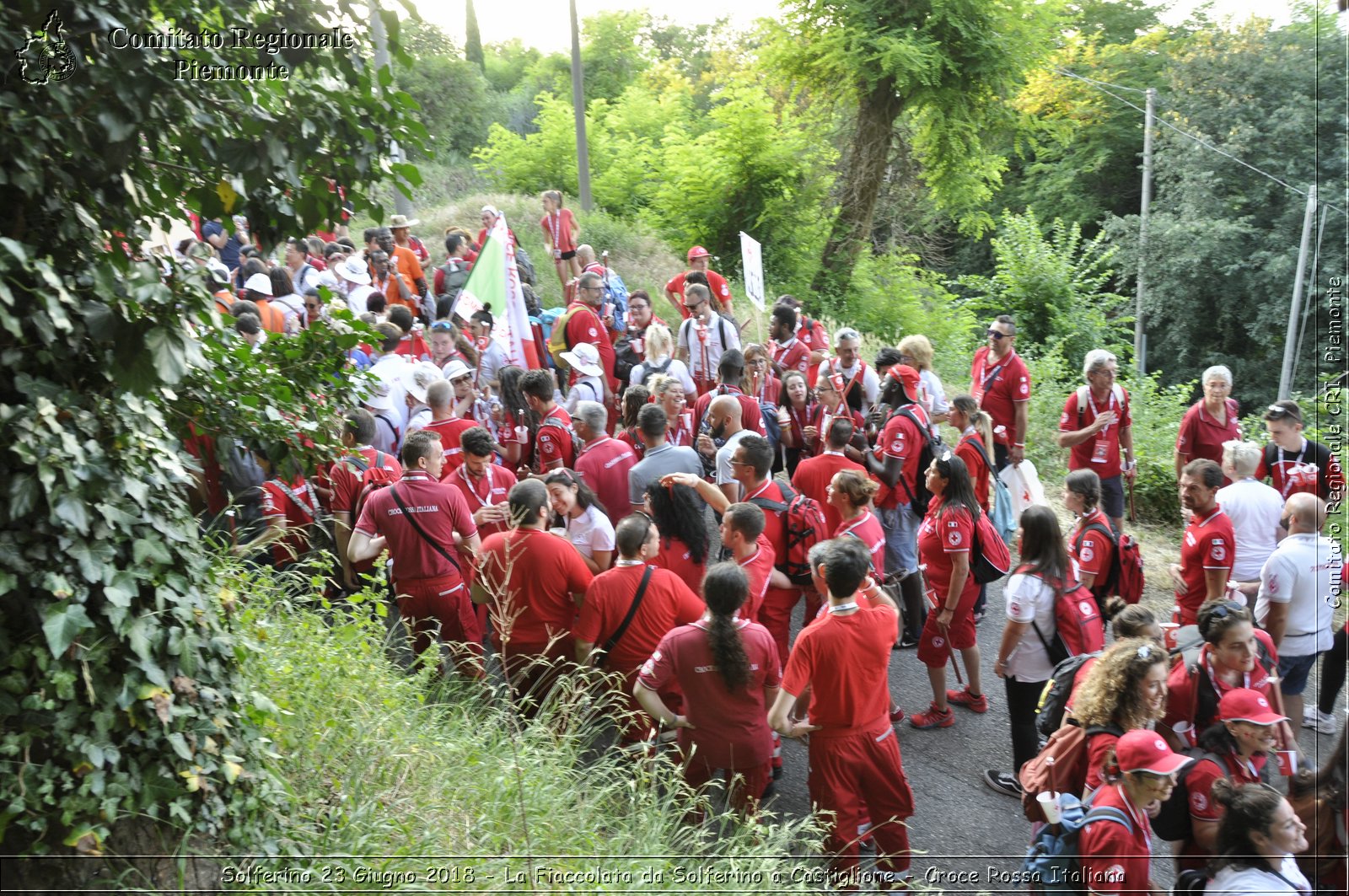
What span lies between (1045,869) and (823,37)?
18.3 meters

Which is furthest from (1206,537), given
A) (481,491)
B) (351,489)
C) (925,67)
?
(925,67)

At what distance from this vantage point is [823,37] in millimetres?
19641

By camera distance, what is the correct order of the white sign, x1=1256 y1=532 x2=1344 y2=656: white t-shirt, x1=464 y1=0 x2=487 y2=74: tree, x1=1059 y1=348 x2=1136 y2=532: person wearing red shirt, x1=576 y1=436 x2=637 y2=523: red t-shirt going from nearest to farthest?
x1=1256 y1=532 x2=1344 y2=656: white t-shirt
x1=576 y1=436 x2=637 y2=523: red t-shirt
x1=1059 y1=348 x2=1136 y2=532: person wearing red shirt
the white sign
x1=464 y1=0 x2=487 y2=74: tree

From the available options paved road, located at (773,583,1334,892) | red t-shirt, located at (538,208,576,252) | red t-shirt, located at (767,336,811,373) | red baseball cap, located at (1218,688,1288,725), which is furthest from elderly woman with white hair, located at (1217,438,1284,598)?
red t-shirt, located at (538,208,576,252)

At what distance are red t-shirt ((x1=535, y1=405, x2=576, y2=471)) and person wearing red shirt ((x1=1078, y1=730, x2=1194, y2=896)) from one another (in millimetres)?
4735

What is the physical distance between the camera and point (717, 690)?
5016 millimetres

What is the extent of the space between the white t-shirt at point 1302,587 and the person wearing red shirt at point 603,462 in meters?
4.14

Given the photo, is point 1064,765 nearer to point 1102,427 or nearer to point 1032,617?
point 1032,617

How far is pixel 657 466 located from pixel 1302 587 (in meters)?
4.05

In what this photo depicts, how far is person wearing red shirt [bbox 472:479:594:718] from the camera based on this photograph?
19.0 feet

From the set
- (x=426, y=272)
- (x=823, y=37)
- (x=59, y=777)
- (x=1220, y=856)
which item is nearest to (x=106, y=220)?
(x=59, y=777)

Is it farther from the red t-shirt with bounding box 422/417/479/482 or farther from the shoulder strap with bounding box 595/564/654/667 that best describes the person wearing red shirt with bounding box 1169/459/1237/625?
the red t-shirt with bounding box 422/417/479/482

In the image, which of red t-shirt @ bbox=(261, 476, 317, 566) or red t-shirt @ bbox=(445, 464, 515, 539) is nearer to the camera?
red t-shirt @ bbox=(261, 476, 317, 566)

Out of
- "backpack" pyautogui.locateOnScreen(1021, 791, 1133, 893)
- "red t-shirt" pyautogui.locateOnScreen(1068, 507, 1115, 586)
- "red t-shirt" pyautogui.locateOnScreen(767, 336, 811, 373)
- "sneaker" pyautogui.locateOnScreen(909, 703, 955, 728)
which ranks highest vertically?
"red t-shirt" pyautogui.locateOnScreen(767, 336, 811, 373)
